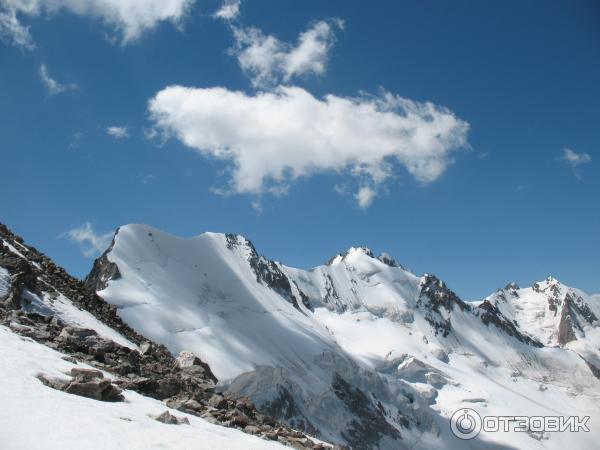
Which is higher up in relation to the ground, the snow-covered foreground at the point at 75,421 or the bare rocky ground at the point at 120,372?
the bare rocky ground at the point at 120,372

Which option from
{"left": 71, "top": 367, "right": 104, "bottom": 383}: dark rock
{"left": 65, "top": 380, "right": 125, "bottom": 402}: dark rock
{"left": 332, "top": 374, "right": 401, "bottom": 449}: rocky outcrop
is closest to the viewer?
{"left": 65, "top": 380, "right": 125, "bottom": 402}: dark rock

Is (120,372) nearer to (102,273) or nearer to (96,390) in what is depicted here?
(96,390)

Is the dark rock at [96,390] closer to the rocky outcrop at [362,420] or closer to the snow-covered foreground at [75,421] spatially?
the snow-covered foreground at [75,421]

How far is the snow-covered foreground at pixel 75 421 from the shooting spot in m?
11.7

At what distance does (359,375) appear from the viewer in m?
190

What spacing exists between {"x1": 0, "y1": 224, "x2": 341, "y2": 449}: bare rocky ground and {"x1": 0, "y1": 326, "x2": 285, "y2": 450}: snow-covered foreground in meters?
0.56

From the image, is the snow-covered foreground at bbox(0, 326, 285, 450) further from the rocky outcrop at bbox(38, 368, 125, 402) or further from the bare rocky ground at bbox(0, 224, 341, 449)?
the bare rocky ground at bbox(0, 224, 341, 449)

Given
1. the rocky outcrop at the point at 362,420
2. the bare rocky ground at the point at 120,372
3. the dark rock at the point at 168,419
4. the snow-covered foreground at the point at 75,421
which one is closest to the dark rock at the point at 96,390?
the bare rocky ground at the point at 120,372

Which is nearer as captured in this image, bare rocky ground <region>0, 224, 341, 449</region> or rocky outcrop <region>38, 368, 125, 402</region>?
rocky outcrop <region>38, 368, 125, 402</region>

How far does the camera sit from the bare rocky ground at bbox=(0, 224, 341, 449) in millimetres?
15828

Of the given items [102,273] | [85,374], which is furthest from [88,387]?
[102,273]

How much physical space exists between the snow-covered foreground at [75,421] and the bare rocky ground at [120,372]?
563 mm

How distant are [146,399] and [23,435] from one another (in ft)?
17.6

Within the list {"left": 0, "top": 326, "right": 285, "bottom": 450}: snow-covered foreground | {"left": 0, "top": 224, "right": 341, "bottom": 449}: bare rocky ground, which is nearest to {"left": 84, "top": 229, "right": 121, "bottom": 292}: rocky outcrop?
{"left": 0, "top": 224, "right": 341, "bottom": 449}: bare rocky ground
